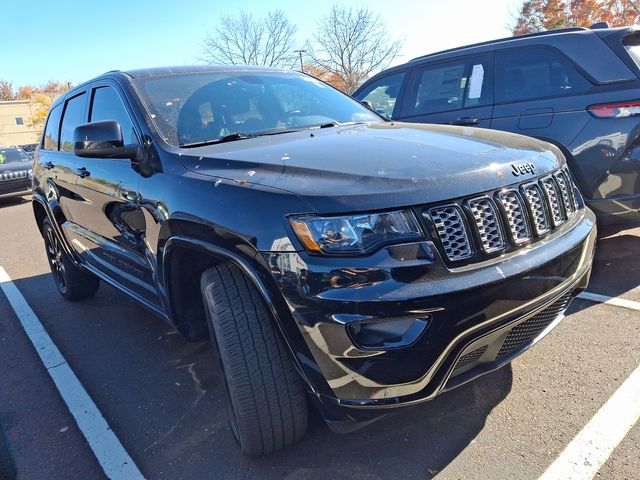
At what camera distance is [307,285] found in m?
1.70

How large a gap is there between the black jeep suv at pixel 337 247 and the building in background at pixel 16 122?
69331 mm

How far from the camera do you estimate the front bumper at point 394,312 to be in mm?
1660

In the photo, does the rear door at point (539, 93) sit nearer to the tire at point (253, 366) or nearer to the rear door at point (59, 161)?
the tire at point (253, 366)

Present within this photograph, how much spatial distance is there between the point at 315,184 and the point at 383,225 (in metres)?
0.31

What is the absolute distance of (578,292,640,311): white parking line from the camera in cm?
340

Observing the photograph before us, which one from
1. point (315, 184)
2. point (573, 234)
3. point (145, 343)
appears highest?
point (315, 184)

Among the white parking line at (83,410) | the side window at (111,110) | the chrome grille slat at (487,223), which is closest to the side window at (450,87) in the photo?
the chrome grille slat at (487,223)

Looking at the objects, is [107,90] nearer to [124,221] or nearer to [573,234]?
[124,221]

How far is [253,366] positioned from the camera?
199cm

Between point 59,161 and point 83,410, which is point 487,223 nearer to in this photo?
point 83,410

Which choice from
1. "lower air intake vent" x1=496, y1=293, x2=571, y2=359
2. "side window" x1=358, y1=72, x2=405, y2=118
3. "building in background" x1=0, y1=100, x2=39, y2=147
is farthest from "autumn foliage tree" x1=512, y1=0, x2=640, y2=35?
"building in background" x1=0, y1=100, x2=39, y2=147

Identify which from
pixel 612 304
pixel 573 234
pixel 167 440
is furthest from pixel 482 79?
pixel 167 440

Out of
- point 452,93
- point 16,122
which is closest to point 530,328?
point 452,93

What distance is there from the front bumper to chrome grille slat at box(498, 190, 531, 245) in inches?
4.4
